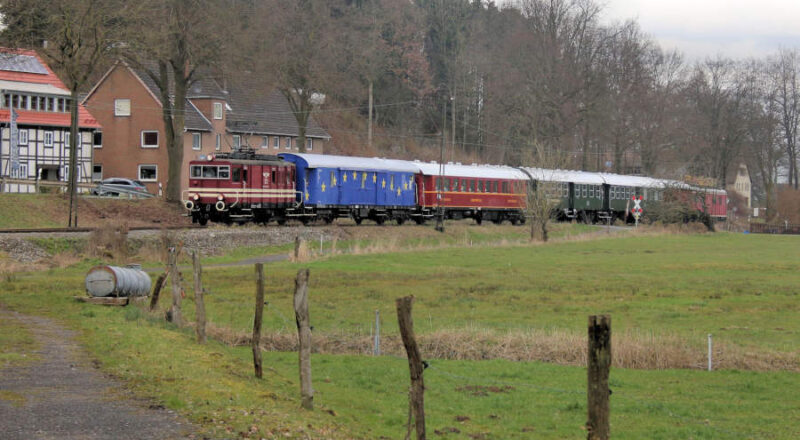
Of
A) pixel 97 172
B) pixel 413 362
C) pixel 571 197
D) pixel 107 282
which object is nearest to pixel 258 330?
pixel 413 362

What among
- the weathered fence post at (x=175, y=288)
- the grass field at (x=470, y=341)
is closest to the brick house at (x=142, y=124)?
the grass field at (x=470, y=341)

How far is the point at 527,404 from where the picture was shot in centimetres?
1830

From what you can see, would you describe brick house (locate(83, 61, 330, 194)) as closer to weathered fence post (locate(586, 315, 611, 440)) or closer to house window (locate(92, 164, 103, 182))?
house window (locate(92, 164, 103, 182))

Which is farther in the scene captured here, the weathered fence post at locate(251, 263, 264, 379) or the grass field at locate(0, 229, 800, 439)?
the weathered fence post at locate(251, 263, 264, 379)

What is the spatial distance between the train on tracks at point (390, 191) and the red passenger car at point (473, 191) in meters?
0.07

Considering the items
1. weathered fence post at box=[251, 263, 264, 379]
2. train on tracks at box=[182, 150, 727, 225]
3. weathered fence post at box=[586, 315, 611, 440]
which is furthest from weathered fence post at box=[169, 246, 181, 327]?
train on tracks at box=[182, 150, 727, 225]

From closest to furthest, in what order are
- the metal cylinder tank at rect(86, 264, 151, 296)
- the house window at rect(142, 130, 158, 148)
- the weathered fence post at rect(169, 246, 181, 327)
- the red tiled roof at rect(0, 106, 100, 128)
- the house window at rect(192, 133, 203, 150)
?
the weathered fence post at rect(169, 246, 181, 327) → the metal cylinder tank at rect(86, 264, 151, 296) → the red tiled roof at rect(0, 106, 100, 128) → the house window at rect(142, 130, 158, 148) → the house window at rect(192, 133, 203, 150)

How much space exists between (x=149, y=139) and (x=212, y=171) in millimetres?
27287

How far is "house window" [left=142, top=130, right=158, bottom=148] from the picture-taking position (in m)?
77.6

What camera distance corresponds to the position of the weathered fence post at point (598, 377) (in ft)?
35.7

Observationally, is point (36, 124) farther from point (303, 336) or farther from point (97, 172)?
A: point (303, 336)

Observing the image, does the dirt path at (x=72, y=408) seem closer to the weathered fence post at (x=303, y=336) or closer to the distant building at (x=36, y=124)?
the weathered fence post at (x=303, y=336)

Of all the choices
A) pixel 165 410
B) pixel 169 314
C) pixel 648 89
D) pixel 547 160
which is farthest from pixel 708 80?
pixel 165 410

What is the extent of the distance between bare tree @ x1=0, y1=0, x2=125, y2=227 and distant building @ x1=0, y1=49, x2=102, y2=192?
14829mm
